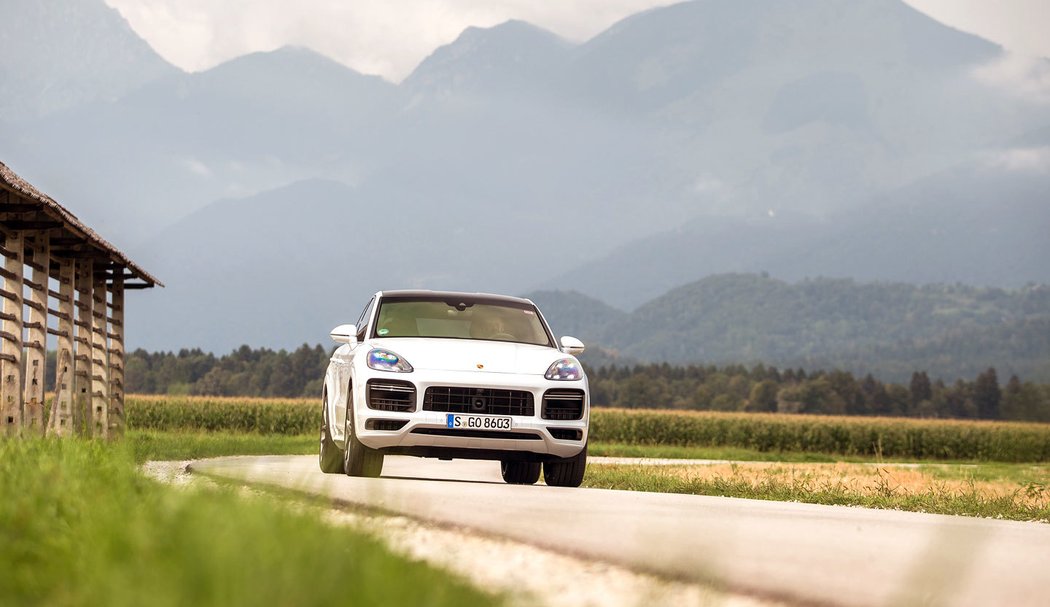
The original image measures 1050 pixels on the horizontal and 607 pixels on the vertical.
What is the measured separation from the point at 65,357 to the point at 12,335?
4333 millimetres

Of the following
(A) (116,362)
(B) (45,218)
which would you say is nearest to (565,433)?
(B) (45,218)

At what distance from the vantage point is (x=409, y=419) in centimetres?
1227

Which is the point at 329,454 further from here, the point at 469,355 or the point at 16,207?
the point at 16,207

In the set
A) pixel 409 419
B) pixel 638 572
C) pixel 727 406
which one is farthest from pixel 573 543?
pixel 727 406

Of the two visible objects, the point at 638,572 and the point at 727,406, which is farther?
the point at 727,406

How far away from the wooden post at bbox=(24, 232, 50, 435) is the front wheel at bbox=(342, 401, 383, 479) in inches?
321

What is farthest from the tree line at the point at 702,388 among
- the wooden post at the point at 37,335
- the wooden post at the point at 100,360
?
the wooden post at the point at 37,335

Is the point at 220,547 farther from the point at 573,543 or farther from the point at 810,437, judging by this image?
the point at 810,437

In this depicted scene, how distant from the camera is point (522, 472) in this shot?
15.0 m

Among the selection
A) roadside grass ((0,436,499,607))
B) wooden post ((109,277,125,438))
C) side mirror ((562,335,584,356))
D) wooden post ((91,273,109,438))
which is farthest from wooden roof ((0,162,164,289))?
roadside grass ((0,436,499,607))

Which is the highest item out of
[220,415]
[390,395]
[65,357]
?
[65,357]

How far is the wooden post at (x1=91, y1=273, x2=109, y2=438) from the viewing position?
1064 inches

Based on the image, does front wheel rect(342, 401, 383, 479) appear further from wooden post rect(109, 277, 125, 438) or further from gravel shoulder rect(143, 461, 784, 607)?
wooden post rect(109, 277, 125, 438)

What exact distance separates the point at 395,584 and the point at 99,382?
959 inches
